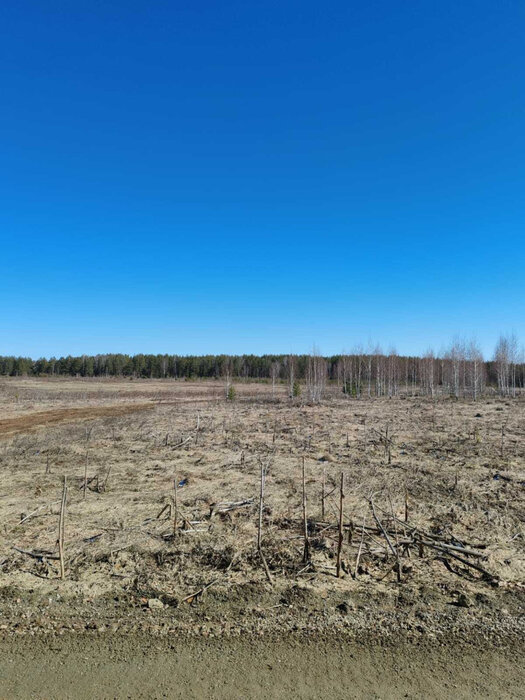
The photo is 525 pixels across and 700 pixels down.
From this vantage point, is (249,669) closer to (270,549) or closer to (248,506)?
(270,549)

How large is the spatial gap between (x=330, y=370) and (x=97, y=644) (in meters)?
106

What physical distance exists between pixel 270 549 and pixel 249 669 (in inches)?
109

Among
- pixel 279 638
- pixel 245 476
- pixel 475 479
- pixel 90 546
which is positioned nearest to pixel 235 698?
pixel 279 638

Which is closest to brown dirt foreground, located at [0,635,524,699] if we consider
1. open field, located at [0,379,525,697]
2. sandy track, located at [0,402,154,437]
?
open field, located at [0,379,525,697]

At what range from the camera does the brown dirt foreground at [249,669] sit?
158 inches

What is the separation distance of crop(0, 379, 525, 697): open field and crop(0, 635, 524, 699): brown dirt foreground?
8cm

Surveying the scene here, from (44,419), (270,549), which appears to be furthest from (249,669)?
(44,419)

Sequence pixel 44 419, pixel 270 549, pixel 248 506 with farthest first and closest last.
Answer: pixel 44 419 → pixel 248 506 → pixel 270 549

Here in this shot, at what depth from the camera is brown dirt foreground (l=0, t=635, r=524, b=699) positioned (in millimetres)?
4012

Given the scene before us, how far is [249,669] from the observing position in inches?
169

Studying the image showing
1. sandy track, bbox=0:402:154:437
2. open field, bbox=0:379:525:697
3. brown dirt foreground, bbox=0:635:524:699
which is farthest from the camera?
sandy track, bbox=0:402:154:437

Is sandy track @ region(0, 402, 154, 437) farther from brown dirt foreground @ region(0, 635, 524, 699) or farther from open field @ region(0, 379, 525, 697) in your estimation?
brown dirt foreground @ region(0, 635, 524, 699)

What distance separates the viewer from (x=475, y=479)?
38.2 feet

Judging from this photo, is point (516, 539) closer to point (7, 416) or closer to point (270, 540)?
point (270, 540)
